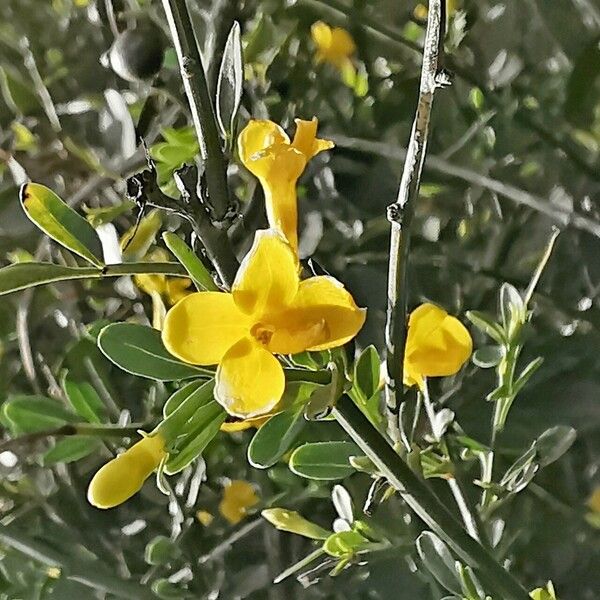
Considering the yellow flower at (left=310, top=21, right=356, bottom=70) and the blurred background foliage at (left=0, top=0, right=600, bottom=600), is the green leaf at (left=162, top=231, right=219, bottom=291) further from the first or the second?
the yellow flower at (left=310, top=21, right=356, bottom=70)

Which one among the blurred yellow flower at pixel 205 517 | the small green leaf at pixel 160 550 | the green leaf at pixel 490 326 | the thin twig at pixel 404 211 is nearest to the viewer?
the thin twig at pixel 404 211

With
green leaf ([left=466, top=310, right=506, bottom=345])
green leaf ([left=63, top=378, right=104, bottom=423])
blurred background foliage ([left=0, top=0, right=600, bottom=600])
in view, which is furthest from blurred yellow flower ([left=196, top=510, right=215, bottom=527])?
green leaf ([left=466, top=310, right=506, bottom=345])

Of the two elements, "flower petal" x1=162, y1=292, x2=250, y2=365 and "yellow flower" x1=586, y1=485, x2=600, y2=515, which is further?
"yellow flower" x1=586, y1=485, x2=600, y2=515

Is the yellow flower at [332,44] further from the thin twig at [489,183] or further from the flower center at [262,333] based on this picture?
the flower center at [262,333]

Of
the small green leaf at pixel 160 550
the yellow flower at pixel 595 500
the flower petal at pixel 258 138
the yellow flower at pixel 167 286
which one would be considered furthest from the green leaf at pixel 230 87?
the yellow flower at pixel 595 500

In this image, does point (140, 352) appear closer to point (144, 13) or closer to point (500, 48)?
point (144, 13)

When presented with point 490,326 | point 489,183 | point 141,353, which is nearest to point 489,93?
point 489,183

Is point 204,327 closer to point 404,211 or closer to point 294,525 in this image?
point 404,211

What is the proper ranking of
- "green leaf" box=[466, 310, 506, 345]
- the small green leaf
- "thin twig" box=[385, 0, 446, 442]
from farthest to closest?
the small green leaf < "green leaf" box=[466, 310, 506, 345] < "thin twig" box=[385, 0, 446, 442]
